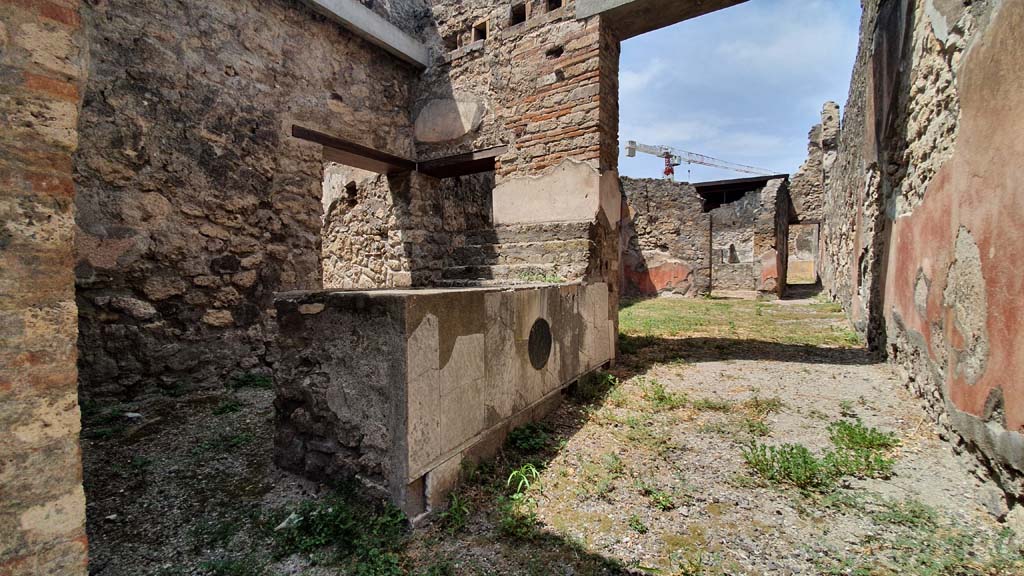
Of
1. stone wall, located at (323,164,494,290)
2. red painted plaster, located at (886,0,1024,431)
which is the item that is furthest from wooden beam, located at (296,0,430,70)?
red painted plaster, located at (886,0,1024,431)

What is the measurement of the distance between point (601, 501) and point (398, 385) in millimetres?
1085

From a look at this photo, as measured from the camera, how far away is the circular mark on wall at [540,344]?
2836 mm

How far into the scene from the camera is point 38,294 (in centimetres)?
109

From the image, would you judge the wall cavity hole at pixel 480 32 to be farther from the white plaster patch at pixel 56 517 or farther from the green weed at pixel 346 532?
the white plaster patch at pixel 56 517

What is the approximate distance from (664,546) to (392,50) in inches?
224

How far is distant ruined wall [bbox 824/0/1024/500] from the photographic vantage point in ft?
5.95

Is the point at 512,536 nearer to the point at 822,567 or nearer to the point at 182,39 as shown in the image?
the point at 822,567

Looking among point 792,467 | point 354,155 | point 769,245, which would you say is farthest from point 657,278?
point 792,467

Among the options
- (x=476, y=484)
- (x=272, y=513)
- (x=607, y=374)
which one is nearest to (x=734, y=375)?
(x=607, y=374)

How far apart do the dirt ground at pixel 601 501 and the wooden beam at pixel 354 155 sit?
283 centimetres

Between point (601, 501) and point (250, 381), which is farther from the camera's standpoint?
point (250, 381)

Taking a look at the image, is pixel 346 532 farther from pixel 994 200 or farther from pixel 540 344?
pixel 994 200

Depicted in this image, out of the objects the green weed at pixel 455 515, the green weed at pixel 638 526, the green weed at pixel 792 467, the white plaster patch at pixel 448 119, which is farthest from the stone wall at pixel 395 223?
the green weed at pixel 638 526

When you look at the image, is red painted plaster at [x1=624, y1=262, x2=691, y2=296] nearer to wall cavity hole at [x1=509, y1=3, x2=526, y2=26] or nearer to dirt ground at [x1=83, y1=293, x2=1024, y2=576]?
wall cavity hole at [x1=509, y1=3, x2=526, y2=26]
